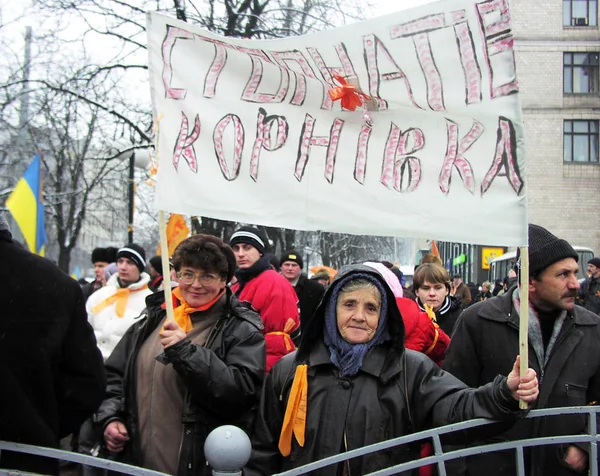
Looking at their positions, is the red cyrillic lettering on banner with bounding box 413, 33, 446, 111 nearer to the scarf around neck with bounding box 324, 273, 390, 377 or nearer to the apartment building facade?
the scarf around neck with bounding box 324, 273, 390, 377

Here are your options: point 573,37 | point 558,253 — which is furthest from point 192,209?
point 573,37

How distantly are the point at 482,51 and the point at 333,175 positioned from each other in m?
0.81

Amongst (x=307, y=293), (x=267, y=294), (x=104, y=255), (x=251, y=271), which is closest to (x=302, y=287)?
(x=307, y=293)

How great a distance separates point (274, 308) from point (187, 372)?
1948mm

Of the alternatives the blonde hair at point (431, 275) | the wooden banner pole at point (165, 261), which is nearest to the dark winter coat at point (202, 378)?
the wooden banner pole at point (165, 261)

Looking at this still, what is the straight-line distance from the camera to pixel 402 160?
317 cm

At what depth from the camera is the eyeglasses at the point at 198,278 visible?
3.72 meters

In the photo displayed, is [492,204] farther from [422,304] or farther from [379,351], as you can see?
[422,304]

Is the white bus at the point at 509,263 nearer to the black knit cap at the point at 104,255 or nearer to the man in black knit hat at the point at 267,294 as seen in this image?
the black knit cap at the point at 104,255

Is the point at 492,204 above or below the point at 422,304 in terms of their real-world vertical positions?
above

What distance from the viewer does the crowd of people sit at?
9.10ft

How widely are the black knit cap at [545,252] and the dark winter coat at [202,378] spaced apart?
142 centimetres

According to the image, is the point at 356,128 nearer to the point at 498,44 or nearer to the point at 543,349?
the point at 498,44

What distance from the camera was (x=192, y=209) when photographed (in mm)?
3252
